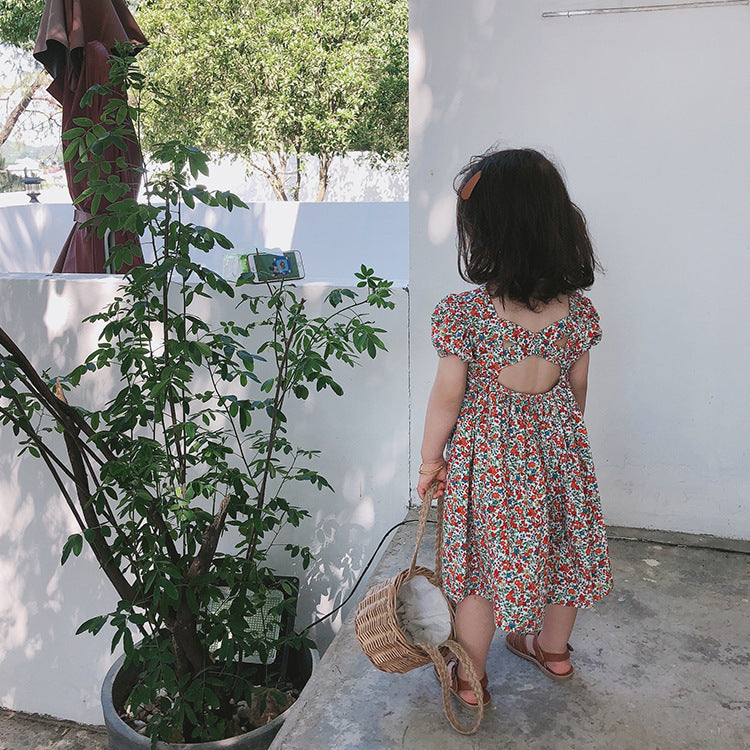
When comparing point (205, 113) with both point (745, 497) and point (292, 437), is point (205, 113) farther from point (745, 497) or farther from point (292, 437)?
point (745, 497)

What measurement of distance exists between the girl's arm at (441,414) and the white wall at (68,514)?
2.77 ft

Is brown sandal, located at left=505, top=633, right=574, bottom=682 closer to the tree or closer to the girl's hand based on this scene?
the girl's hand

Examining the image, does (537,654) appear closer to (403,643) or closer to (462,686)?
(462,686)

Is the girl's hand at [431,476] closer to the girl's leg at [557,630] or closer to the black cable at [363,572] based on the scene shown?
the girl's leg at [557,630]

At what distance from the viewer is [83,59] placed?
3.02 m

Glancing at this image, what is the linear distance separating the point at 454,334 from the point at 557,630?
0.71 metres

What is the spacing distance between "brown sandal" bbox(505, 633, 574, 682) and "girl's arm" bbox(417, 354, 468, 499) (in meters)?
0.45

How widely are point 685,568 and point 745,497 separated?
325mm

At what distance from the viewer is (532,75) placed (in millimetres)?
2264

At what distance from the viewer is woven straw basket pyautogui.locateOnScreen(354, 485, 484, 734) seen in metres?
1.62

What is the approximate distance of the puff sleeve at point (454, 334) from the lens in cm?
162

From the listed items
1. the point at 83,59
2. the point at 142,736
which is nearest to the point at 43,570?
the point at 142,736

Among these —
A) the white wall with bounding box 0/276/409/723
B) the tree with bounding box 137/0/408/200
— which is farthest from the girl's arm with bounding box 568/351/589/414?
the tree with bounding box 137/0/408/200

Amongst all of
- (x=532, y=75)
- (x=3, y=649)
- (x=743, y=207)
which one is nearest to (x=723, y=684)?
(x=743, y=207)
